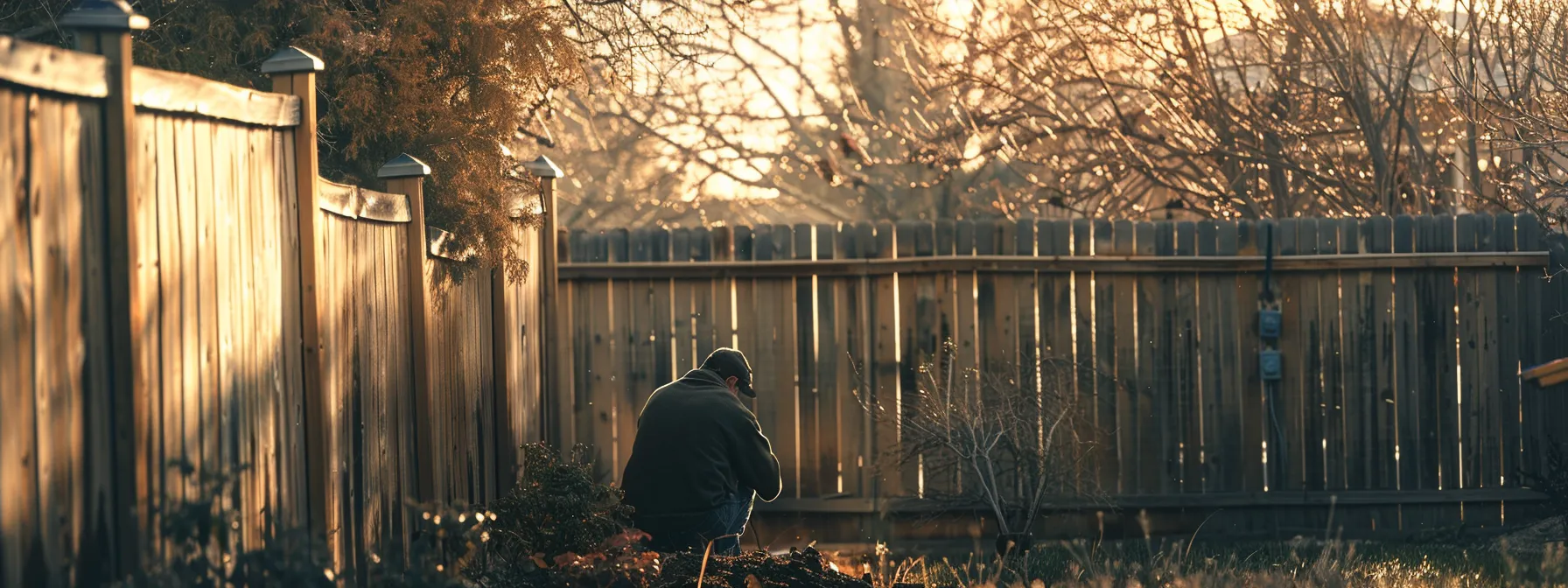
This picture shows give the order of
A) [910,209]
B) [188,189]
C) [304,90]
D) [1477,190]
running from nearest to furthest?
[188,189], [304,90], [1477,190], [910,209]

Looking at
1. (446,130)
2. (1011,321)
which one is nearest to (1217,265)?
(1011,321)

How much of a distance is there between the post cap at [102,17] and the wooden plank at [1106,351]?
6142 millimetres

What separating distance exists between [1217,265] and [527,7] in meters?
3.86

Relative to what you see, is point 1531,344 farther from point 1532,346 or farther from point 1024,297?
point 1024,297

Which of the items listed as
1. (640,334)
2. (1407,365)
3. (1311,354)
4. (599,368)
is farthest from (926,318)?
(1407,365)

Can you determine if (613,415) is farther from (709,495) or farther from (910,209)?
(910,209)

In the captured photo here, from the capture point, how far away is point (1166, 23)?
1047 cm

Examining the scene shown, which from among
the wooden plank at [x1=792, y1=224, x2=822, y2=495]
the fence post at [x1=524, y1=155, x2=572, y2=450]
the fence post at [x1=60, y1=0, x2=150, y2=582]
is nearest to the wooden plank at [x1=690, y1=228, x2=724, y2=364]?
the wooden plank at [x1=792, y1=224, x2=822, y2=495]

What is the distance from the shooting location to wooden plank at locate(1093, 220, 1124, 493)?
338 inches

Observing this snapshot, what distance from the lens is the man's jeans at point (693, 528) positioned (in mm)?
6496

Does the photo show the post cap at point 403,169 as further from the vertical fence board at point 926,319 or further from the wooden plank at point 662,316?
the vertical fence board at point 926,319

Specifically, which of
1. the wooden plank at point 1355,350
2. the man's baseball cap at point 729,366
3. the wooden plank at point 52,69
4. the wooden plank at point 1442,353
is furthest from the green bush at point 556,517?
the wooden plank at point 1442,353

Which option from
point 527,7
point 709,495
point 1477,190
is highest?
point 527,7

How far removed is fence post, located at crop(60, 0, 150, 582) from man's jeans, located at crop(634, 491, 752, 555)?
336 cm
